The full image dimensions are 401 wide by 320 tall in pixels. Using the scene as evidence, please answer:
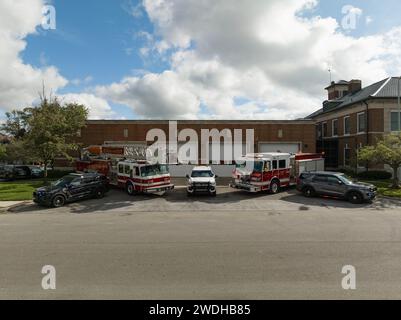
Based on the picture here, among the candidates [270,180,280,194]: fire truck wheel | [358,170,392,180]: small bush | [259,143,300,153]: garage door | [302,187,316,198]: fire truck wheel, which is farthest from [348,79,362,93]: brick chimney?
[302,187,316,198]: fire truck wheel

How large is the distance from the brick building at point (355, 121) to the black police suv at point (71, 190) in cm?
1943

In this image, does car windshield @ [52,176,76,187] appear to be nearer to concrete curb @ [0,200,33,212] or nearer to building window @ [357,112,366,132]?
concrete curb @ [0,200,33,212]

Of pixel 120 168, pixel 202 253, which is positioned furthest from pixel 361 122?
pixel 202 253

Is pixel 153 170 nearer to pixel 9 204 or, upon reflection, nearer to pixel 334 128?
pixel 9 204

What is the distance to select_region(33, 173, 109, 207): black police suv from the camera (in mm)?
16328

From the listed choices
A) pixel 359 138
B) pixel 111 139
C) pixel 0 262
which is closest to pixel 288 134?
pixel 359 138

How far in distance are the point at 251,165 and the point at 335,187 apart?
5.27 m

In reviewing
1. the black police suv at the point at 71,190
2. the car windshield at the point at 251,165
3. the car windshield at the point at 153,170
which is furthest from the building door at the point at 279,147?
the black police suv at the point at 71,190

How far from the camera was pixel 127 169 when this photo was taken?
2059 centimetres

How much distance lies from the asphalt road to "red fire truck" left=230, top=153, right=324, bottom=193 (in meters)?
4.72

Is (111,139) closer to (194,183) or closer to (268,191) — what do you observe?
(194,183)

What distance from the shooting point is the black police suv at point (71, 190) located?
16.3 m
